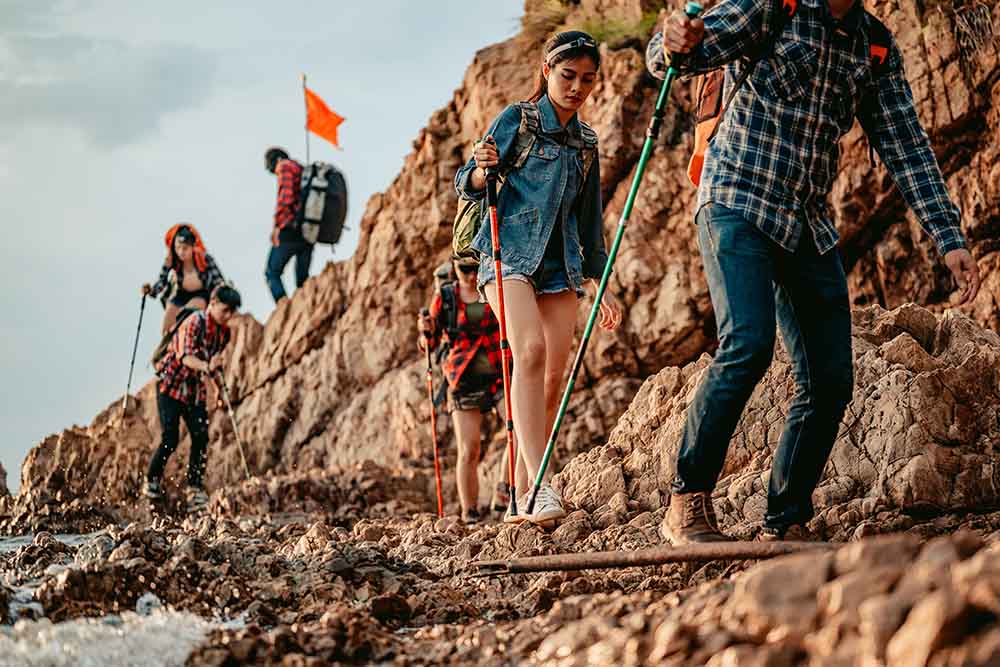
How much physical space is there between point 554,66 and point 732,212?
2.30 metres

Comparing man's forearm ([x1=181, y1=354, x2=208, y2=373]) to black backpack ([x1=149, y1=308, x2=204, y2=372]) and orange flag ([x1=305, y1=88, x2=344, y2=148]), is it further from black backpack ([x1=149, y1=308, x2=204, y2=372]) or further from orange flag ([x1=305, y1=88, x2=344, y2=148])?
orange flag ([x1=305, y1=88, x2=344, y2=148])

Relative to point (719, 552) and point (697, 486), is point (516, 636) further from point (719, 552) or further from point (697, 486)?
A: point (697, 486)

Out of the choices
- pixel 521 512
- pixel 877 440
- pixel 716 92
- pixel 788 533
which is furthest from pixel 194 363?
pixel 788 533

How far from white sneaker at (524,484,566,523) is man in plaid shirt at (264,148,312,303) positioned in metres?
13.7

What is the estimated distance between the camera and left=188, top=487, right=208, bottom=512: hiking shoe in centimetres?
1250

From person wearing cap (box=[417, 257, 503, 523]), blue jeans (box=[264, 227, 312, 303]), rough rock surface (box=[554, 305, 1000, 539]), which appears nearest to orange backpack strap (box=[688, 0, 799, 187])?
rough rock surface (box=[554, 305, 1000, 539])

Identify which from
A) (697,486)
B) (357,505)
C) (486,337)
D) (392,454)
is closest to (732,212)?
(697,486)

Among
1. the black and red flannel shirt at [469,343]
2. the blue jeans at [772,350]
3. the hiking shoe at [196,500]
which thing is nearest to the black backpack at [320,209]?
the hiking shoe at [196,500]

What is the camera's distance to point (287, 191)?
18953 mm

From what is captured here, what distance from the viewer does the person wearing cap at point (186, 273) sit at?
533 inches

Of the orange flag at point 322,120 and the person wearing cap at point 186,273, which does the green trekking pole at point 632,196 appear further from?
the orange flag at point 322,120

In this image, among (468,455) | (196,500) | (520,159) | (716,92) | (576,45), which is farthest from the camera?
(196,500)

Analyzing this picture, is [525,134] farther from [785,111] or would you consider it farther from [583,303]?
[583,303]

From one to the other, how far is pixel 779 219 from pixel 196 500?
9.56m
